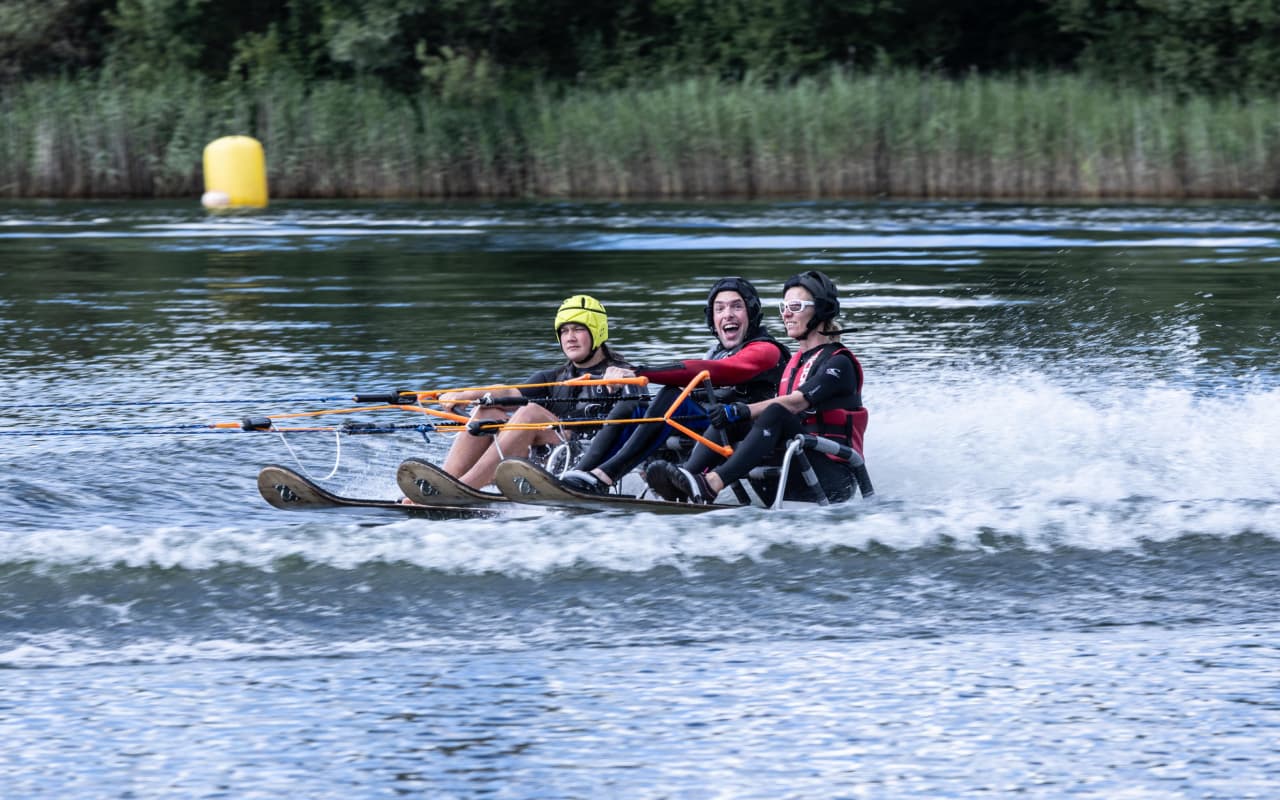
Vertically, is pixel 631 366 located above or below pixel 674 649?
above

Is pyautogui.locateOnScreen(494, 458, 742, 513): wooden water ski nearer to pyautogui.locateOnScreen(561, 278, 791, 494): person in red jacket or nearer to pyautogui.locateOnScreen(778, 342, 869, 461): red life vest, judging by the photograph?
pyautogui.locateOnScreen(561, 278, 791, 494): person in red jacket

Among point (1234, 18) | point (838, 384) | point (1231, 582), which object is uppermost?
point (1234, 18)

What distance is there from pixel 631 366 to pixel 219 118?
28.2 metres

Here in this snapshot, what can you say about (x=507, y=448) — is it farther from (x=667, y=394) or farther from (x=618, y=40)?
(x=618, y=40)

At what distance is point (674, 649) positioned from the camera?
256 inches

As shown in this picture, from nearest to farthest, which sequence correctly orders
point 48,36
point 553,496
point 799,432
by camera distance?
1. point 553,496
2. point 799,432
3. point 48,36

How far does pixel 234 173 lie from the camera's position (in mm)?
32031

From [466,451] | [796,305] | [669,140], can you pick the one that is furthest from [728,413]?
[669,140]

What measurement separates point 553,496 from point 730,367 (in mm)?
1089

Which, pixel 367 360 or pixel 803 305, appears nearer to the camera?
pixel 803 305

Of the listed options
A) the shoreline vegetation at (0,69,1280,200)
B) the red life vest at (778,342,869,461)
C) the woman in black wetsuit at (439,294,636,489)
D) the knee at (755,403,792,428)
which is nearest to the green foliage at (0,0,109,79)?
the shoreline vegetation at (0,69,1280,200)

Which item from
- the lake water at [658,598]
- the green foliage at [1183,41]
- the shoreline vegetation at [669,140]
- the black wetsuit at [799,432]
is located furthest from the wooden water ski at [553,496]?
the green foliage at [1183,41]

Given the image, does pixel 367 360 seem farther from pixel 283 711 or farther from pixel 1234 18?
pixel 1234 18

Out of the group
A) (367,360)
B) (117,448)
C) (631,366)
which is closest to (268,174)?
(367,360)
